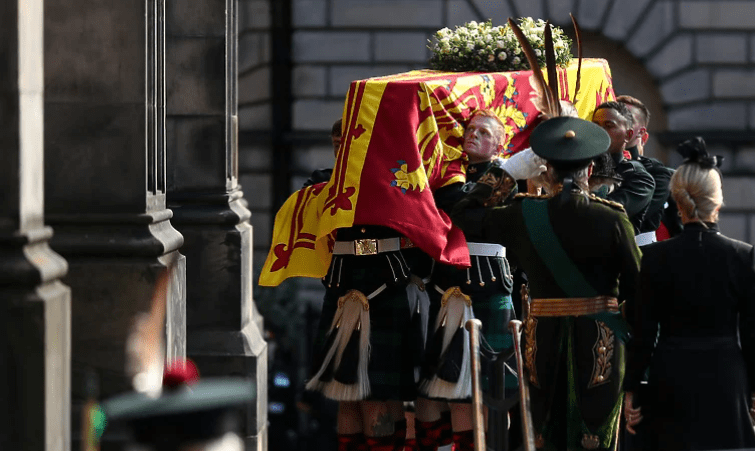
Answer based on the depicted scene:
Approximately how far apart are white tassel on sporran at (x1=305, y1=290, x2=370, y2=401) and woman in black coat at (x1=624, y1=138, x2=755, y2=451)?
2.02 meters

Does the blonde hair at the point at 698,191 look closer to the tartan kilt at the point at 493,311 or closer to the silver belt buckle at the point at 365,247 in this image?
the tartan kilt at the point at 493,311

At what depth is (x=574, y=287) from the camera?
6125 millimetres

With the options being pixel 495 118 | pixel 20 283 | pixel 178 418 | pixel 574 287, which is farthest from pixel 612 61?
pixel 178 418

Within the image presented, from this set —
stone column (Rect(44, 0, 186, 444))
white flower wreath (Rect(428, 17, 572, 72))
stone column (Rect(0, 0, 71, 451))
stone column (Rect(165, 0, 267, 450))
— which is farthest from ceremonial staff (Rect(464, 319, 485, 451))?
stone column (Rect(165, 0, 267, 450))

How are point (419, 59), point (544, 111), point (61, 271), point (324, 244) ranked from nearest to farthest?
point (61, 271) → point (544, 111) → point (324, 244) → point (419, 59)

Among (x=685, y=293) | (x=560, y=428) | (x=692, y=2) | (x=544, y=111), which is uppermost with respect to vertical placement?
(x=692, y=2)

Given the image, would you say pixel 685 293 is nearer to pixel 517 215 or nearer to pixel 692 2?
pixel 517 215

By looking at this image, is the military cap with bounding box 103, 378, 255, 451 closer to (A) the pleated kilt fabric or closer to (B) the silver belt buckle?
(B) the silver belt buckle

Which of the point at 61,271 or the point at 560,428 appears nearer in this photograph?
the point at 61,271

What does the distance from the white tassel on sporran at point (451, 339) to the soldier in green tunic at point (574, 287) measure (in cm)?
139

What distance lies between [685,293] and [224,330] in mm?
3737

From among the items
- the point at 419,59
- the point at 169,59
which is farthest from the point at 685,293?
the point at 419,59

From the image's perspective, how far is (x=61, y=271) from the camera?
17.3ft

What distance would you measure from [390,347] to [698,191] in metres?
2.24
